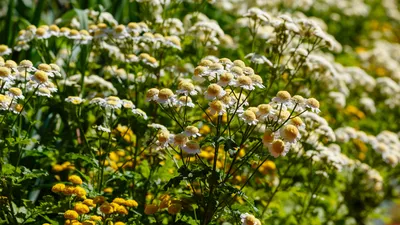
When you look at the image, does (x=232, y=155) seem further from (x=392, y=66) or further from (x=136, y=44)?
(x=392, y=66)

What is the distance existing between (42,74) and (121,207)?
0.62 metres

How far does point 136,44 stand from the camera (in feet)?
11.7

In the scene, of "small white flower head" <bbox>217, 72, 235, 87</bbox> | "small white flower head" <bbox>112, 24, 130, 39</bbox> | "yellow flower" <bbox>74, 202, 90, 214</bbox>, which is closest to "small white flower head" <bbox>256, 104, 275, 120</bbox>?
"small white flower head" <bbox>217, 72, 235, 87</bbox>

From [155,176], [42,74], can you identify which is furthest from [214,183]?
[42,74]

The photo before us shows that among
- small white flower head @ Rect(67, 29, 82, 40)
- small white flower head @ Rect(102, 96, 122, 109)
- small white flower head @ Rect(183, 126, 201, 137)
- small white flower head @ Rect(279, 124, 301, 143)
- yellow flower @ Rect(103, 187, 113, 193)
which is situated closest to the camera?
small white flower head @ Rect(279, 124, 301, 143)

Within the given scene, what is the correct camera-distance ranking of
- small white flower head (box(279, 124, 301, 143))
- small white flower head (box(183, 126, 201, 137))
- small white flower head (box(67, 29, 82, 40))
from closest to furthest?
small white flower head (box(279, 124, 301, 143)), small white flower head (box(183, 126, 201, 137)), small white flower head (box(67, 29, 82, 40))

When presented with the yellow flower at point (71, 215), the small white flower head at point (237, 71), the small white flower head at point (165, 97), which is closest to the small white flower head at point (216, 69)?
the small white flower head at point (237, 71)

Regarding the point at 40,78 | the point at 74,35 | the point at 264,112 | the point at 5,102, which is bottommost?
the point at 5,102

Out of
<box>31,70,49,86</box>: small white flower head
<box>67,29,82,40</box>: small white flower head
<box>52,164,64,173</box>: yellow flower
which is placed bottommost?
<box>52,164,64,173</box>: yellow flower

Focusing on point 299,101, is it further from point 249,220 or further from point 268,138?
point 249,220

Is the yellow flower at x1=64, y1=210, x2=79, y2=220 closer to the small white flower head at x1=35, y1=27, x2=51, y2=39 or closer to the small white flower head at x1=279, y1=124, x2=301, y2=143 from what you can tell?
the small white flower head at x1=279, y1=124, x2=301, y2=143

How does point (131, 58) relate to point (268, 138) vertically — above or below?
above

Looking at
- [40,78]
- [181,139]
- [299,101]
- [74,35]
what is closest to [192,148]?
[181,139]

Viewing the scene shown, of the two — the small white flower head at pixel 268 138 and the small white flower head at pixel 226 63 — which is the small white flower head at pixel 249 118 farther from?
the small white flower head at pixel 226 63
